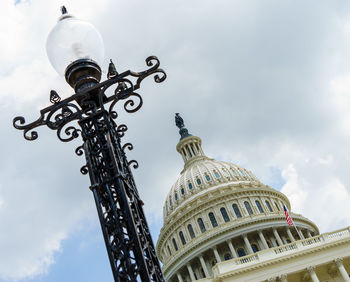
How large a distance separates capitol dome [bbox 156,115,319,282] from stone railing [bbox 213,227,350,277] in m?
14.6

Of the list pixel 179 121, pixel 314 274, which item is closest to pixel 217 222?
pixel 314 274

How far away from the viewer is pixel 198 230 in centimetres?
6438

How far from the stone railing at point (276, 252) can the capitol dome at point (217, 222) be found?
1461 cm

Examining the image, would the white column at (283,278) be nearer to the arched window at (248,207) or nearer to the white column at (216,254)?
the white column at (216,254)

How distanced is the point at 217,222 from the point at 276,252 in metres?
24.2

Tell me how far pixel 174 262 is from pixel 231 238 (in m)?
10.5

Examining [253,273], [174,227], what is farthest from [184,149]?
[253,273]

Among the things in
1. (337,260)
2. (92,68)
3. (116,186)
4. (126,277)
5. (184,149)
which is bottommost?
(126,277)

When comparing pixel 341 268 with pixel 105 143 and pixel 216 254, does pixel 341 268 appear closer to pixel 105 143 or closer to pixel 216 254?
pixel 216 254

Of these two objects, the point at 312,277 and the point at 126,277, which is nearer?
the point at 126,277

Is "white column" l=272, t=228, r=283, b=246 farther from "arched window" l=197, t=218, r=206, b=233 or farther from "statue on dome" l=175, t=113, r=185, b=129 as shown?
"statue on dome" l=175, t=113, r=185, b=129

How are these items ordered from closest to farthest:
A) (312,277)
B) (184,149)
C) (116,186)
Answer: (116,186) < (312,277) < (184,149)

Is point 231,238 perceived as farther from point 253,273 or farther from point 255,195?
point 253,273

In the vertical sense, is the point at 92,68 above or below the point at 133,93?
above
